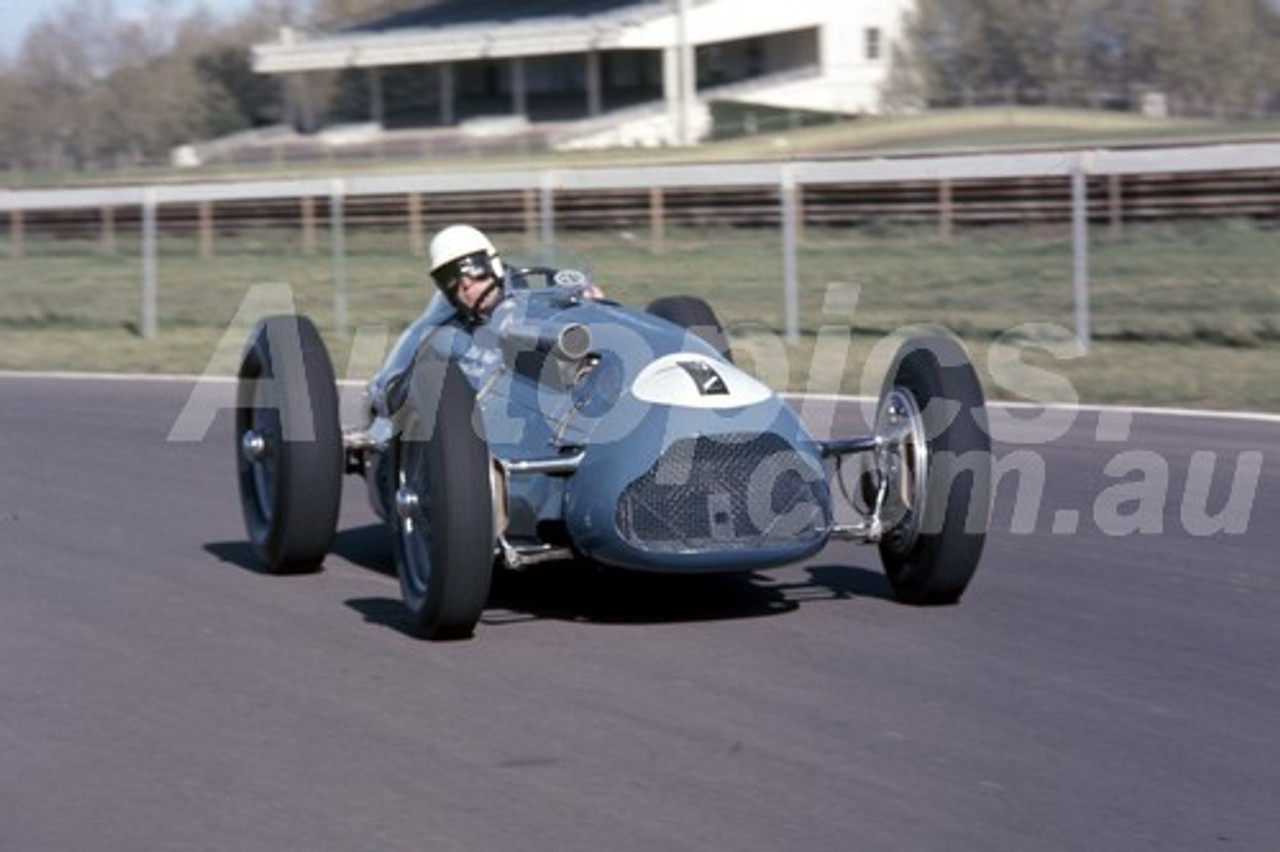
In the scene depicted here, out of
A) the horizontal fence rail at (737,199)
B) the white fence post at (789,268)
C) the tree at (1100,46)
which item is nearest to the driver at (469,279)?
the horizontal fence rail at (737,199)

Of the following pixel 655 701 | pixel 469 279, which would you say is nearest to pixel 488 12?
pixel 469 279

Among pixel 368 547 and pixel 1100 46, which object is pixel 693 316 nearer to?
pixel 368 547

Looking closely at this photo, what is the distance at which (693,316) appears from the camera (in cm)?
1109

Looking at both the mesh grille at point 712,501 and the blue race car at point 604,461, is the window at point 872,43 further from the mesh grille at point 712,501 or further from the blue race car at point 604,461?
the mesh grille at point 712,501

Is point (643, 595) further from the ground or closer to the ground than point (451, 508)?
closer to the ground

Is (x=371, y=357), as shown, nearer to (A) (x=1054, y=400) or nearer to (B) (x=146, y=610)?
(A) (x=1054, y=400)

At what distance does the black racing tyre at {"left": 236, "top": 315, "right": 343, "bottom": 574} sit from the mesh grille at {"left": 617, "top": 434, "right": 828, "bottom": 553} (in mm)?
1818

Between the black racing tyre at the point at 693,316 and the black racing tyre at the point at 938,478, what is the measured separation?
5.38ft

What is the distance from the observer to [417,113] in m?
81.4

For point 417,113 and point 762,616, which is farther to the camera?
point 417,113

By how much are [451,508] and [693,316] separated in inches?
117

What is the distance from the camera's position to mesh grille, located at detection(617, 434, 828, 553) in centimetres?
858

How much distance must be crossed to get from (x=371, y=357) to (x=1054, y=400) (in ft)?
22.6

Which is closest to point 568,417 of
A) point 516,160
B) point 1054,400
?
point 1054,400
